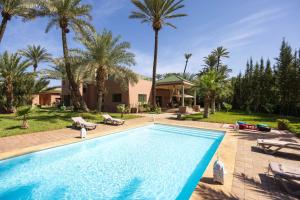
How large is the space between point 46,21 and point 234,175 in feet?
73.9

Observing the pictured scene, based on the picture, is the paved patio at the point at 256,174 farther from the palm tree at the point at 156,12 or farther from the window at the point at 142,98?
the window at the point at 142,98

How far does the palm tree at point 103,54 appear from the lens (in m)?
18.0

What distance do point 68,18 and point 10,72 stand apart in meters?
9.86

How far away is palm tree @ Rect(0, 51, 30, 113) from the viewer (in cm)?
1955

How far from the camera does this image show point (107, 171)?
6.64 metres

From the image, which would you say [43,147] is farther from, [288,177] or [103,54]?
[103,54]

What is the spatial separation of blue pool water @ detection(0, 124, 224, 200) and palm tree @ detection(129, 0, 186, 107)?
18.2 meters

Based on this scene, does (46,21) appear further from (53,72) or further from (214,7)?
(214,7)

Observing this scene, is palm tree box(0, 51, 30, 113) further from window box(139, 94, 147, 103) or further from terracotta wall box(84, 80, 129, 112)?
window box(139, 94, 147, 103)

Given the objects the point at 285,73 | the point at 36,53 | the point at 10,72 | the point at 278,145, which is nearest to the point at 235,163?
the point at 278,145

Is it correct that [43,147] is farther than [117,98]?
No

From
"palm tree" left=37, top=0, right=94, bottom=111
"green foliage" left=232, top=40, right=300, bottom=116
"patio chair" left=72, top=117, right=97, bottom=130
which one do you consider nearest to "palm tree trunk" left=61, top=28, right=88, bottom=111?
"palm tree" left=37, top=0, right=94, bottom=111

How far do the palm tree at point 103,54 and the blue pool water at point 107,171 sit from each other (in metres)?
10.4

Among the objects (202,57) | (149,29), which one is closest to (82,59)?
(149,29)
